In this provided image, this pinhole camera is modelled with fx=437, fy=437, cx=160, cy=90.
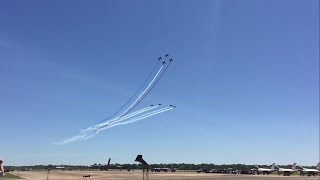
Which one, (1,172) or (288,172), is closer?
(1,172)

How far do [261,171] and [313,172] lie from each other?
1683cm

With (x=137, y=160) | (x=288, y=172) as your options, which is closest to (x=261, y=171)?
(x=288, y=172)

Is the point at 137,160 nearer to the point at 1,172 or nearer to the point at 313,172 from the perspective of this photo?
the point at 1,172

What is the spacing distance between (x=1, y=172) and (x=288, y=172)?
134655 millimetres

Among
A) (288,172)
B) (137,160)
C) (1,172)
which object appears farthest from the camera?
A: (288,172)

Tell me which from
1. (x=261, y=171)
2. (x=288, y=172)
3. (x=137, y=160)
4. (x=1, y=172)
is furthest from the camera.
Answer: (x=261, y=171)

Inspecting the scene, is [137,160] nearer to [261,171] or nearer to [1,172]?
[1,172]

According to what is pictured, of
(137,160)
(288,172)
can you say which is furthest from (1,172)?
(288,172)

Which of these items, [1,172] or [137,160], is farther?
[137,160]

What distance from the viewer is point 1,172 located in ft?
49.3

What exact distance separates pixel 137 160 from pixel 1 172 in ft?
55.1

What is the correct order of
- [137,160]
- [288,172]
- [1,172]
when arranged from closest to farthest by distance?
[1,172], [137,160], [288,172]

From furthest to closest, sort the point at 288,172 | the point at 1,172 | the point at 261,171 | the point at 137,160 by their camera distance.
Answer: the point at 261,171 → the point at 288,172 → the point at 137,160 → the point at 1,172

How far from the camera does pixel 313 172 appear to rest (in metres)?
141
